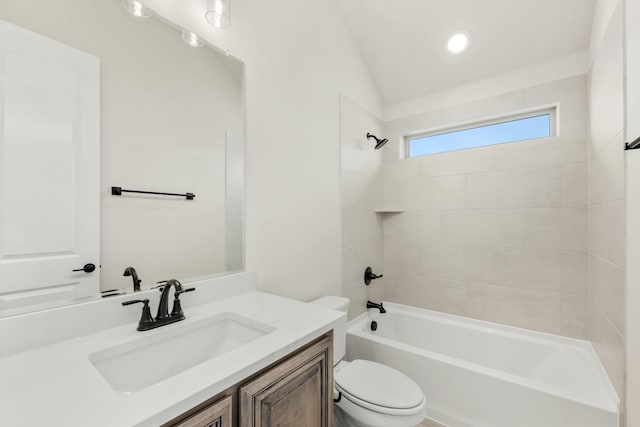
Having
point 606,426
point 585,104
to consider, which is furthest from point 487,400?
point 585,104

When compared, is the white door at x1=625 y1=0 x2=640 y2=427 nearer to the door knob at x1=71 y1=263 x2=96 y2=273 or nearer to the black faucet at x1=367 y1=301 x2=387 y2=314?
the black faucet at x1=367 y1=301 x2=387 y2=314

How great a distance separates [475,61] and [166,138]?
228 centimetres

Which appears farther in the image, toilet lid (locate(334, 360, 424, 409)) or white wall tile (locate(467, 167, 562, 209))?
white wall tile (locate(467, 167, 562, 209))

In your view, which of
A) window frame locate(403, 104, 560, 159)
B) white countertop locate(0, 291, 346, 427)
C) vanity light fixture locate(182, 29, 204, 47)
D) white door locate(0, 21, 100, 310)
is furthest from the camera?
window frame locate(403, 104, 560, 159)

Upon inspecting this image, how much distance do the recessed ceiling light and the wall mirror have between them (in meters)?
1.73

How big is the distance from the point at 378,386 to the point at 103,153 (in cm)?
160

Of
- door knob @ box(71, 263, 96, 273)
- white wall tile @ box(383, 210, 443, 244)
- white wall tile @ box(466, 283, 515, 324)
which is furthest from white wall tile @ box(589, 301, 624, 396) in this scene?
door knob @ box(71, 263, 96, 273)

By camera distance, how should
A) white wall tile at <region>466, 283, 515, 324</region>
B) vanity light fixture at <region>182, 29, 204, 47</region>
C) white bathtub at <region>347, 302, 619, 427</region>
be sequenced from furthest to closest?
white wall tile at <region>466, 283, 515, 324</region>, white bathtub at <region>347, 302, 619, 427</region>, vanity light fixture at <region>182, 29, 204, 47</region>

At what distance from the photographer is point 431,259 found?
8.25 ft

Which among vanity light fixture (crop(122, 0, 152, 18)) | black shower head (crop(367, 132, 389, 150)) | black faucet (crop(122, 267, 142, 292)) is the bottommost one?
black faucet (crop(122, 267, 142, 292))

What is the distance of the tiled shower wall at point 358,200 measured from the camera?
2219 millimetres

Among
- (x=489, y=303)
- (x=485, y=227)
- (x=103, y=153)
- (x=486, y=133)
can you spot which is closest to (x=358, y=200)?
(x=485, y=227)

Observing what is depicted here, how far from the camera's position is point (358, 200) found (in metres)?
2.39

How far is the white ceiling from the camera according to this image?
1.87m
